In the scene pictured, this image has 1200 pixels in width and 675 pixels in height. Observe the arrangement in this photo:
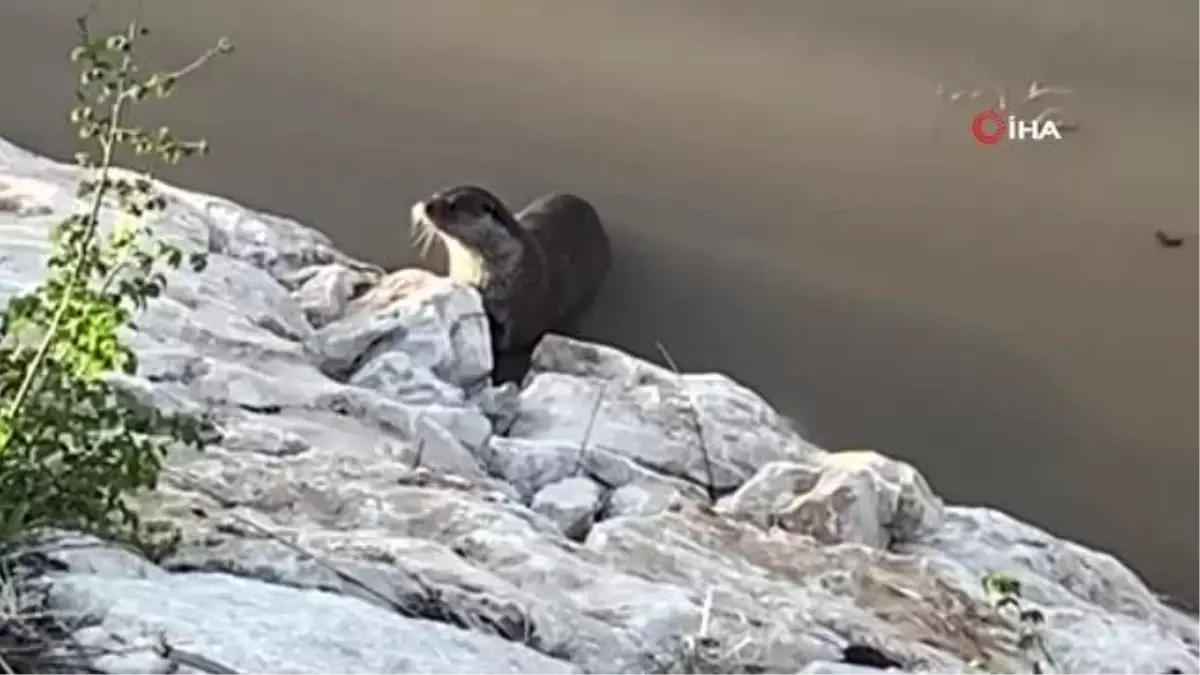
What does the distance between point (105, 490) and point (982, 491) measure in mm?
2252

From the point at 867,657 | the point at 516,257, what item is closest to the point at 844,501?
the point at 867,657

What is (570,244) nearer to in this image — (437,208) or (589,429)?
(437,208)

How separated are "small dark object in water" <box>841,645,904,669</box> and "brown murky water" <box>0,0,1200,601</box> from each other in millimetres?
1515

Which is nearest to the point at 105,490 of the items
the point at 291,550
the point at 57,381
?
the point at 57,381

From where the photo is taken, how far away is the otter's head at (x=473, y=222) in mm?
3453

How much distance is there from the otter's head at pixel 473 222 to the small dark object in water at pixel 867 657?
1.70 meters

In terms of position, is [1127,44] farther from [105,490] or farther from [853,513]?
[105,490]

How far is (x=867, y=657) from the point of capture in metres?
1.89

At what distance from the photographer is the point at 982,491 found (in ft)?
11.1

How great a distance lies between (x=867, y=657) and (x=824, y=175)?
2.01m

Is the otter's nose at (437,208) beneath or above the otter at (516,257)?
above

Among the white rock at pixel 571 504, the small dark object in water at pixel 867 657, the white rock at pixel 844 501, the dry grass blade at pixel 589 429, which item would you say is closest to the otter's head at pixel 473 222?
the dry grass blade at pixel 589 429

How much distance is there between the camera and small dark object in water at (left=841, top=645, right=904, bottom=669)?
1868 mm

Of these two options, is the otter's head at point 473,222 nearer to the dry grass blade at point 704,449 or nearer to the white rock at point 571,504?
the dry grass blade at point 704,449
